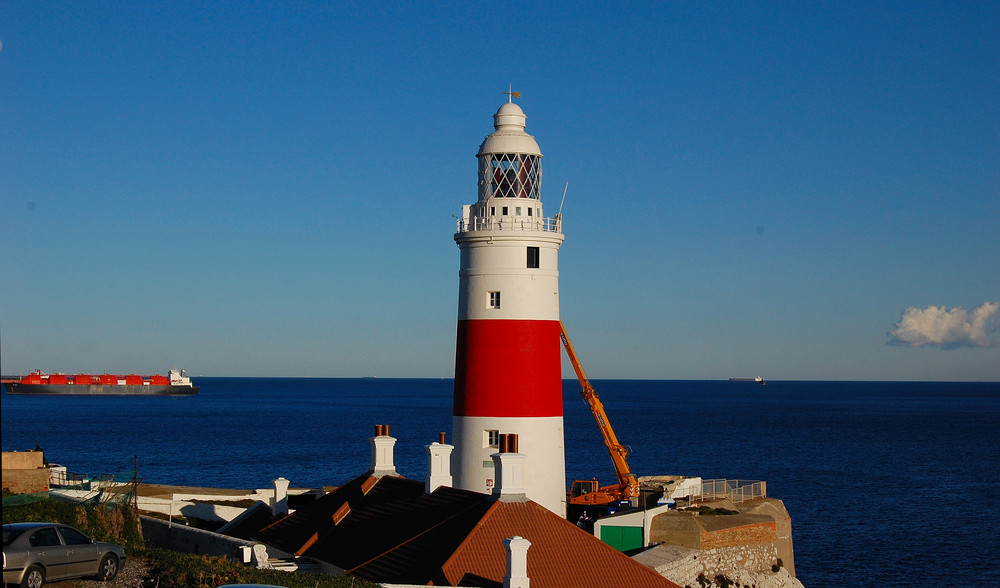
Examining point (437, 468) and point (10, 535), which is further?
point (437, 468)

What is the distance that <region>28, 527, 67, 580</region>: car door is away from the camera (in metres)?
15.5

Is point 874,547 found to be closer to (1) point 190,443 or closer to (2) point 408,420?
(1) point 190,443

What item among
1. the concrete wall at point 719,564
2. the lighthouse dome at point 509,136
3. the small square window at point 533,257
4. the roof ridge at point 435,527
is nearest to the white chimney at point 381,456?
the roof ridge at point 435,527

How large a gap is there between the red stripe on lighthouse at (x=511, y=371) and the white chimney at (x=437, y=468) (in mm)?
3550

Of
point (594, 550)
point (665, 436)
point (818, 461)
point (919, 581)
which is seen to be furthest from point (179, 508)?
point (665, 436)

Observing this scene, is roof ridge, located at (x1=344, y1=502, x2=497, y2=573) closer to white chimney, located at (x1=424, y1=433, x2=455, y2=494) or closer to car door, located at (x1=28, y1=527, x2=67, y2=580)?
white chimney, located at (x1=424, y1=433, x2=455, y2=494)

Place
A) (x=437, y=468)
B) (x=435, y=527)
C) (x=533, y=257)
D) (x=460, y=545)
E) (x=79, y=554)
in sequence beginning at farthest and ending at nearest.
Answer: (x=533, y=257) < (x=437, y=468) < (x=435, y=527) < (x=460, y=545) < (x=79, y=554)

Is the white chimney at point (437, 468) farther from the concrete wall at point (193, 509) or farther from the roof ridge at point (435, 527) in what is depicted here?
the concrete wall at point (193, 509)

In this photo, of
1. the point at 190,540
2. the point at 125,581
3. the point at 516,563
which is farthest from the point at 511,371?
the point at 125,581

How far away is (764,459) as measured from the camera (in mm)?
85562

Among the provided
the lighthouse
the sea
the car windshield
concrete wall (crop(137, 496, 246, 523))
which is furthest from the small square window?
the sea

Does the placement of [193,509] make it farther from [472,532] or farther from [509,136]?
[472,532]

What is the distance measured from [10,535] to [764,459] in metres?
76.5

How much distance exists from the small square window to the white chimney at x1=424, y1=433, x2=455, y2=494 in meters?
5.73
